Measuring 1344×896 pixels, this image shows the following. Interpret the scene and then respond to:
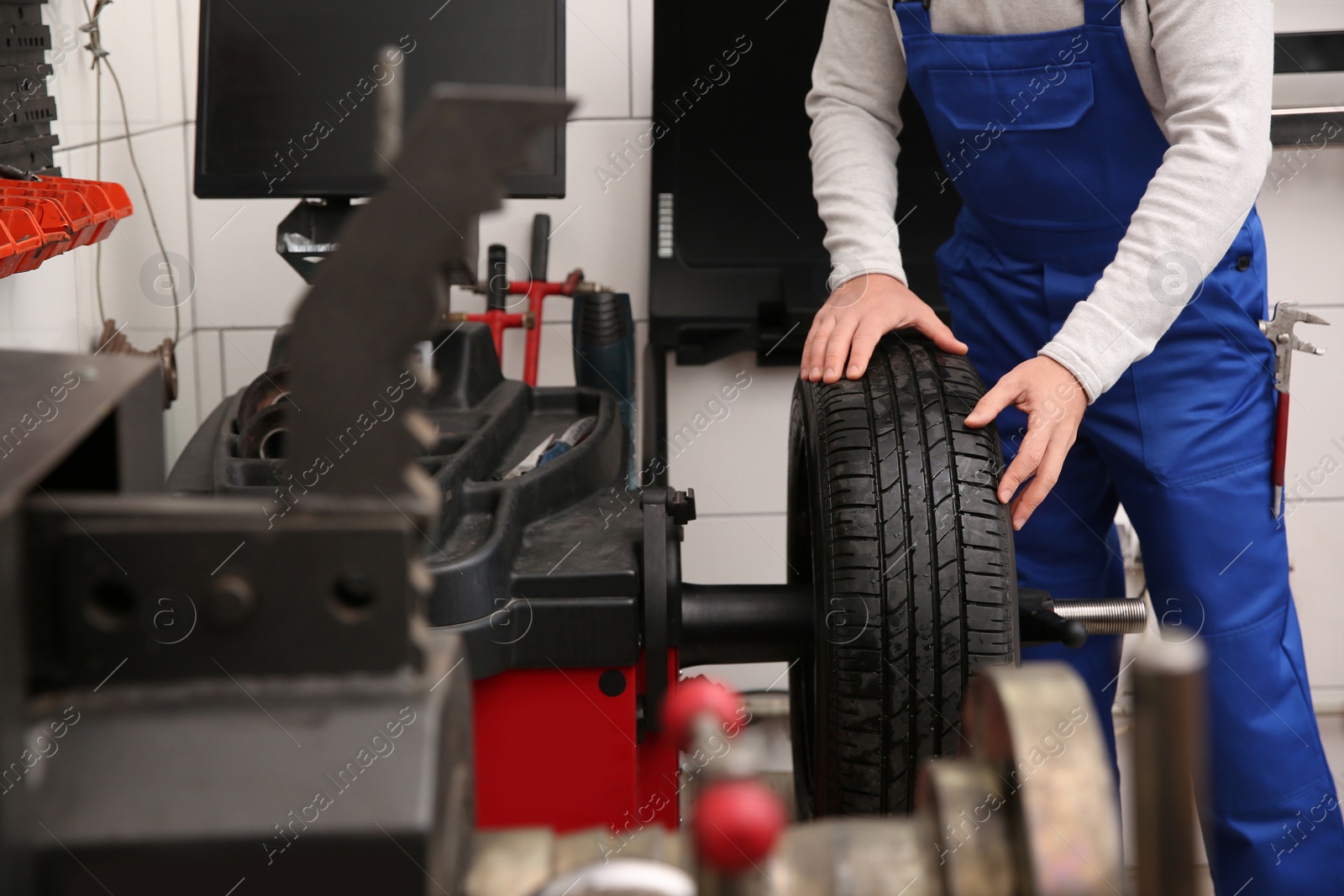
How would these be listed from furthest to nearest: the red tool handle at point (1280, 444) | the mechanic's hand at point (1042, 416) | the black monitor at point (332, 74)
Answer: the black monitor at point (332, 74) → the red tool handle at point (1280, 444) → the mechanic's hand at point (1042, 416)

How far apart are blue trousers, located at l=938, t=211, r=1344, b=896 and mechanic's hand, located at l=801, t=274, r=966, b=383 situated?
26 centimetres

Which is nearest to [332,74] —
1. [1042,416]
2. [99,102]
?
[99,102]

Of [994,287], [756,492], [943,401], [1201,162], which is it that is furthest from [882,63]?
[756,492]

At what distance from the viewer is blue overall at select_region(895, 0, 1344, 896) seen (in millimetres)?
1396

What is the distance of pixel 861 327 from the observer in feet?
4.12

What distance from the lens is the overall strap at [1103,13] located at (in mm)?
1312

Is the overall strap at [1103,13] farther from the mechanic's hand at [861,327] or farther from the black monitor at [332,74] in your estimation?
the black monitor at [332,74]

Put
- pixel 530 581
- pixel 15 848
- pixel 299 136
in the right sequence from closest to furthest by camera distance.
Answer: pixel 15 848 < pixel 530 581 < pixel 299 136

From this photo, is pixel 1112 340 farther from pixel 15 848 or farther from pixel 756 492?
pixel 756 492

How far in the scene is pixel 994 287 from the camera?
60.1 inches

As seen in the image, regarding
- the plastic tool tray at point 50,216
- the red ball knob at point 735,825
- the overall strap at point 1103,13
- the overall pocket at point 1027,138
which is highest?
the overall strap at point 1103,13

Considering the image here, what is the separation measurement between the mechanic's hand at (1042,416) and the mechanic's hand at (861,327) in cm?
10

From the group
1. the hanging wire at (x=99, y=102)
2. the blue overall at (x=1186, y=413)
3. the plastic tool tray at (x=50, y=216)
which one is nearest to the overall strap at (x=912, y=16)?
the blue overall at (x=1186, y=413)

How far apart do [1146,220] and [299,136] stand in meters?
1.09
